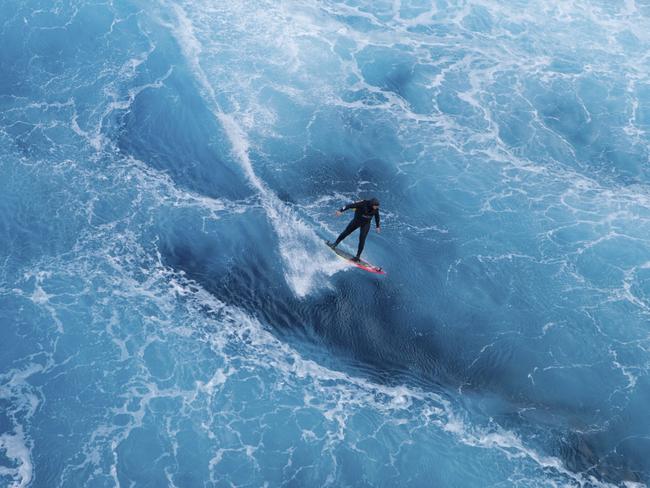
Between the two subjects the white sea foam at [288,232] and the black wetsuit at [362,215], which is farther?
the white sea foam at [288,232]

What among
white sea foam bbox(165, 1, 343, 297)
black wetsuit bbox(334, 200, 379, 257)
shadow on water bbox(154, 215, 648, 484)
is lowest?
shadow on water bbox(154, 215, 648, 484)

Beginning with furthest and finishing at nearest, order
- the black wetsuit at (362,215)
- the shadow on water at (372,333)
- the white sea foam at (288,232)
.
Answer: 1. the white sea foam at (288,232)
2. the black wetsuit at (362,215)
3. the shadow on water at (372,333)

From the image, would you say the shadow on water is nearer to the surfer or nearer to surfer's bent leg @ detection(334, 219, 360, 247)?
surfer's bent leg @ detection(334, 219, 360, 247)

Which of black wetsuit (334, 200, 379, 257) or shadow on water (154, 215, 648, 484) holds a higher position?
black wetsuit (334, 200, 379, 257)

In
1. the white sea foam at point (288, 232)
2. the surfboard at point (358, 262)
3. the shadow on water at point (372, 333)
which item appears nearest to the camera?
the shadow on water at point (372, 333)

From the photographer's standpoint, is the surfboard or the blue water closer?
the blue water

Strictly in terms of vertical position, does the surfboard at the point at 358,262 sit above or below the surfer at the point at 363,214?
below

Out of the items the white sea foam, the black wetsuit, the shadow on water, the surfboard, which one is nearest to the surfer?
the black wetsuit

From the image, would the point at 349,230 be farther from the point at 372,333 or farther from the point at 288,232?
the point at 372,333

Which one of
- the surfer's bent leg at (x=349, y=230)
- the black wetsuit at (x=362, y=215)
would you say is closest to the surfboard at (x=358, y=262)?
the surfer's bent leg at (x=349, y=230)

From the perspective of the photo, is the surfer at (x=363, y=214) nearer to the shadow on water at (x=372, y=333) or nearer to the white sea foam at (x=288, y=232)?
the white sea foam at (x=288, y=232)
